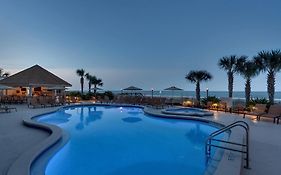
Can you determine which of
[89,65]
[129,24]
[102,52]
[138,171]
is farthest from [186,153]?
[89,65]

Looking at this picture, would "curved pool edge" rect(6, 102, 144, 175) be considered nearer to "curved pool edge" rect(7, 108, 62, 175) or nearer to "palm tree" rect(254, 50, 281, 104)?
"curved pool edge" rect(7, 108, 62, 175)

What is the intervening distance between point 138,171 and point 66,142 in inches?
101

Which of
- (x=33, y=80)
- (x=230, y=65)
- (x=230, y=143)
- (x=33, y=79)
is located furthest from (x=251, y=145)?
(x=33, y=79)

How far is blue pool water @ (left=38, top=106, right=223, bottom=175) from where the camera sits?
5332 mm

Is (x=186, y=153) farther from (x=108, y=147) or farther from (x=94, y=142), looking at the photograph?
(x=94, y=142)

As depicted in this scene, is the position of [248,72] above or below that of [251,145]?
above

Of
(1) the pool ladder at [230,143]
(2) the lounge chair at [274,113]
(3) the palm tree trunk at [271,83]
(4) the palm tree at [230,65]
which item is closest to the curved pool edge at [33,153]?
(1) the pool ladder at [230,143]

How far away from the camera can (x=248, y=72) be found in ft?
49.2

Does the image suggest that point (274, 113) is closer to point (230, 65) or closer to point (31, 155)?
point (230, 65)

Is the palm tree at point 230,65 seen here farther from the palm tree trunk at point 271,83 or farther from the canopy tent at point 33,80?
the canopy tent at point 33,80

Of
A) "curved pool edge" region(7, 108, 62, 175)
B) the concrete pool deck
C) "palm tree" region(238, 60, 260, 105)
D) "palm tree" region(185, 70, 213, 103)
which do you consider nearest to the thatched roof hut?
the concrete pool deck

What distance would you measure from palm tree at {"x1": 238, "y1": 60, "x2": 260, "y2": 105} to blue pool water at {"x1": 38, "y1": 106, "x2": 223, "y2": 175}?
5.98m

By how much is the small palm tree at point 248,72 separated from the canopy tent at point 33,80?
14384 millimetres

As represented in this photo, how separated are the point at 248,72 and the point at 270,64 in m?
1.72
